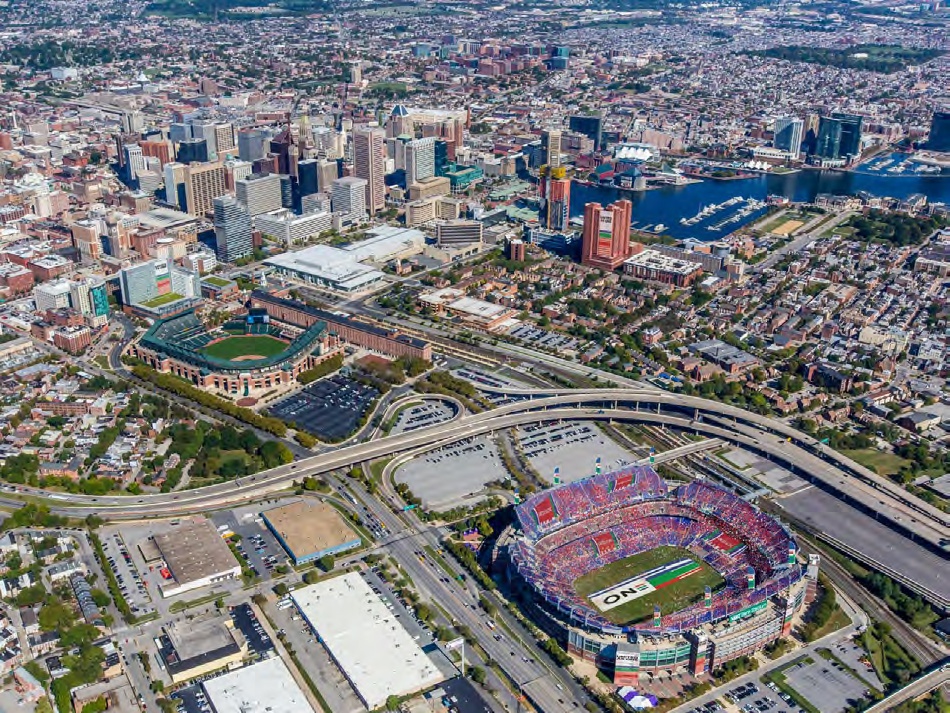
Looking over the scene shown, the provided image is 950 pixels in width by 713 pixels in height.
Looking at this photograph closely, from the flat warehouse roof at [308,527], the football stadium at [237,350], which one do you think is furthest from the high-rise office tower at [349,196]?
the flat warehouse roof at [308,527]

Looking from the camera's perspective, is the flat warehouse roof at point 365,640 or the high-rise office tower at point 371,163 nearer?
the flat warehouse roof at point 365,640

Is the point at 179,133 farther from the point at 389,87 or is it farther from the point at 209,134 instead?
the point at 389,87

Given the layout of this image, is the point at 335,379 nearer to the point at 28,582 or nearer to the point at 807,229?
the point at 28,582

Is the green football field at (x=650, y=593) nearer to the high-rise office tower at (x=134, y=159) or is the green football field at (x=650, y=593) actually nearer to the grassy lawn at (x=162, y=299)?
the grassy lawn at (x=162, y=299)

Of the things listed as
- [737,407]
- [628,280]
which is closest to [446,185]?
[628,280]

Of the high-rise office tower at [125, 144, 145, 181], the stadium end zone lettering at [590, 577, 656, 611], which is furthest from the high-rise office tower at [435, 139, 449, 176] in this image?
the stadium end zone lettering at [590, 577, 656, 611]

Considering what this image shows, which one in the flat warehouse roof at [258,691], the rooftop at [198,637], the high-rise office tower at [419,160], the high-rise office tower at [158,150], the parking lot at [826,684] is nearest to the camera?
the flat warehouse roof at [258,691]

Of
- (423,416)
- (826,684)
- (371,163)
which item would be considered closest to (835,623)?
(826,684)
